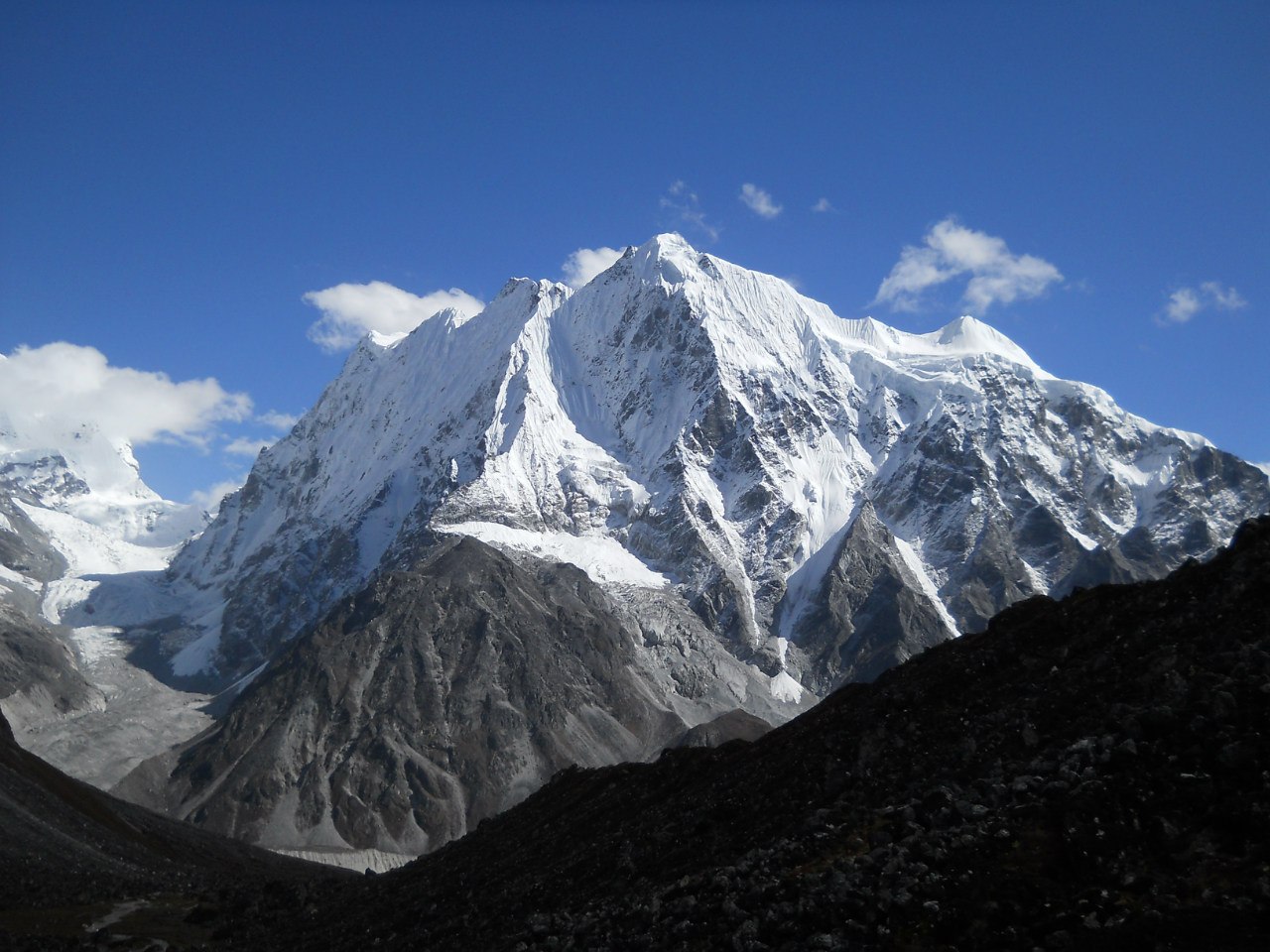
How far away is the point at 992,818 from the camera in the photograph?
92.4ft

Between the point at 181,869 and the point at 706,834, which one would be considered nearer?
the point at 706,834

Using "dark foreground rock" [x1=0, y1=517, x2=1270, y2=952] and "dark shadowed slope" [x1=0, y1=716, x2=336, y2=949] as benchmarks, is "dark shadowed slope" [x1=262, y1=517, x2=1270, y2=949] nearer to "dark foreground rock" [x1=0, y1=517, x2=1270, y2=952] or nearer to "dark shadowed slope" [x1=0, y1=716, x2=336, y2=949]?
"dark foreground rock" [x1=0, y1=517, x2=1270, y2=952]

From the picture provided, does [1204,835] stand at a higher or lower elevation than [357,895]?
lower

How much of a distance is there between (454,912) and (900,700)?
22082mm

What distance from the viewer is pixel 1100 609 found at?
42469 mm

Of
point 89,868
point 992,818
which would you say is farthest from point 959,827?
point 89,868

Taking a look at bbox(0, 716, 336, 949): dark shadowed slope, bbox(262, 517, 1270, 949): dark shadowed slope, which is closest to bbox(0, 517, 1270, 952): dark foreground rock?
bbox(262, 517, 1270, 949): dark shadowed slope

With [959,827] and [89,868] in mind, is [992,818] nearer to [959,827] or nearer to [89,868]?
[959,827]

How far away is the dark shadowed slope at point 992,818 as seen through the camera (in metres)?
24.1

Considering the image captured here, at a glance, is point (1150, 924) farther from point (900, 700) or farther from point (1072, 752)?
point (900, 700)

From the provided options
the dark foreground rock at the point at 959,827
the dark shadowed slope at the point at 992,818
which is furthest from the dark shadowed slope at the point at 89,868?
the dark shadowed slope at the point at 992,818

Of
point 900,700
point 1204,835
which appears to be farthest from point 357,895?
point 1204,835

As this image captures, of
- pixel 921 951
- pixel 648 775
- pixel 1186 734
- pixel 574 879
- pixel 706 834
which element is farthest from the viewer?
pixel 648 775

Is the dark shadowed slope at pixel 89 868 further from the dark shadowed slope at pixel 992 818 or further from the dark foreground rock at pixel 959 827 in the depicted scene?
the dark shadowed slope at pixel 992 818
